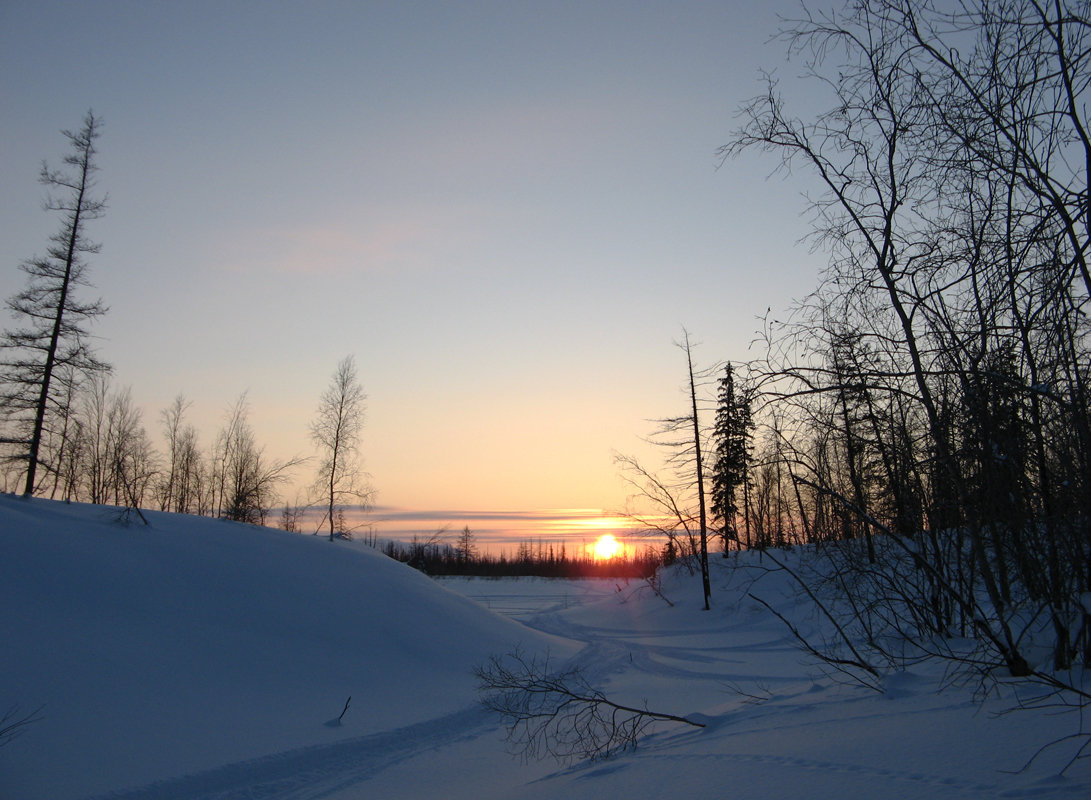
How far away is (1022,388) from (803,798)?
2864 mm

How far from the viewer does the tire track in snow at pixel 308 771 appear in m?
7.00

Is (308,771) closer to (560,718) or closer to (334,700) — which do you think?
(334,700)

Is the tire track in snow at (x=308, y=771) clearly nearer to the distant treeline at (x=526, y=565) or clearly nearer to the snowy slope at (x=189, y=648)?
the snowy slope at (x=189, y=648)

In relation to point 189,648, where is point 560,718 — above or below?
below

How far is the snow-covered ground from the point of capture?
444 centimetres

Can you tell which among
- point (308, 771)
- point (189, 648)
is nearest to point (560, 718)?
point (308, 771)

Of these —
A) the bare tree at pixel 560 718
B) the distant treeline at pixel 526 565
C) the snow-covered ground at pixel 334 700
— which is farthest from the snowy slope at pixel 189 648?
the distant treeline at pixel 526 565

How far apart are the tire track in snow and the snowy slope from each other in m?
0.19

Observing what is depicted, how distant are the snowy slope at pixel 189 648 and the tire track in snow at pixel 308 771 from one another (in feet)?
0.64

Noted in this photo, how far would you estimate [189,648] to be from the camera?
32.6 feet

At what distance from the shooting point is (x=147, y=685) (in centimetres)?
865

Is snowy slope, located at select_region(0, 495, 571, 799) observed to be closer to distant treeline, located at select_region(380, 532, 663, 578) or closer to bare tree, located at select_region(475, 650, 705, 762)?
bare tree, located at select_region(475, 650, 705, 762)

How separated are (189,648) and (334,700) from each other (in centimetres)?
240

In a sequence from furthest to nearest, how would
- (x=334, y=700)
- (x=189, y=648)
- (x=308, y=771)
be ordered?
(x=334, y=700) → (x=189, y=648) → (x=308, y=771)
